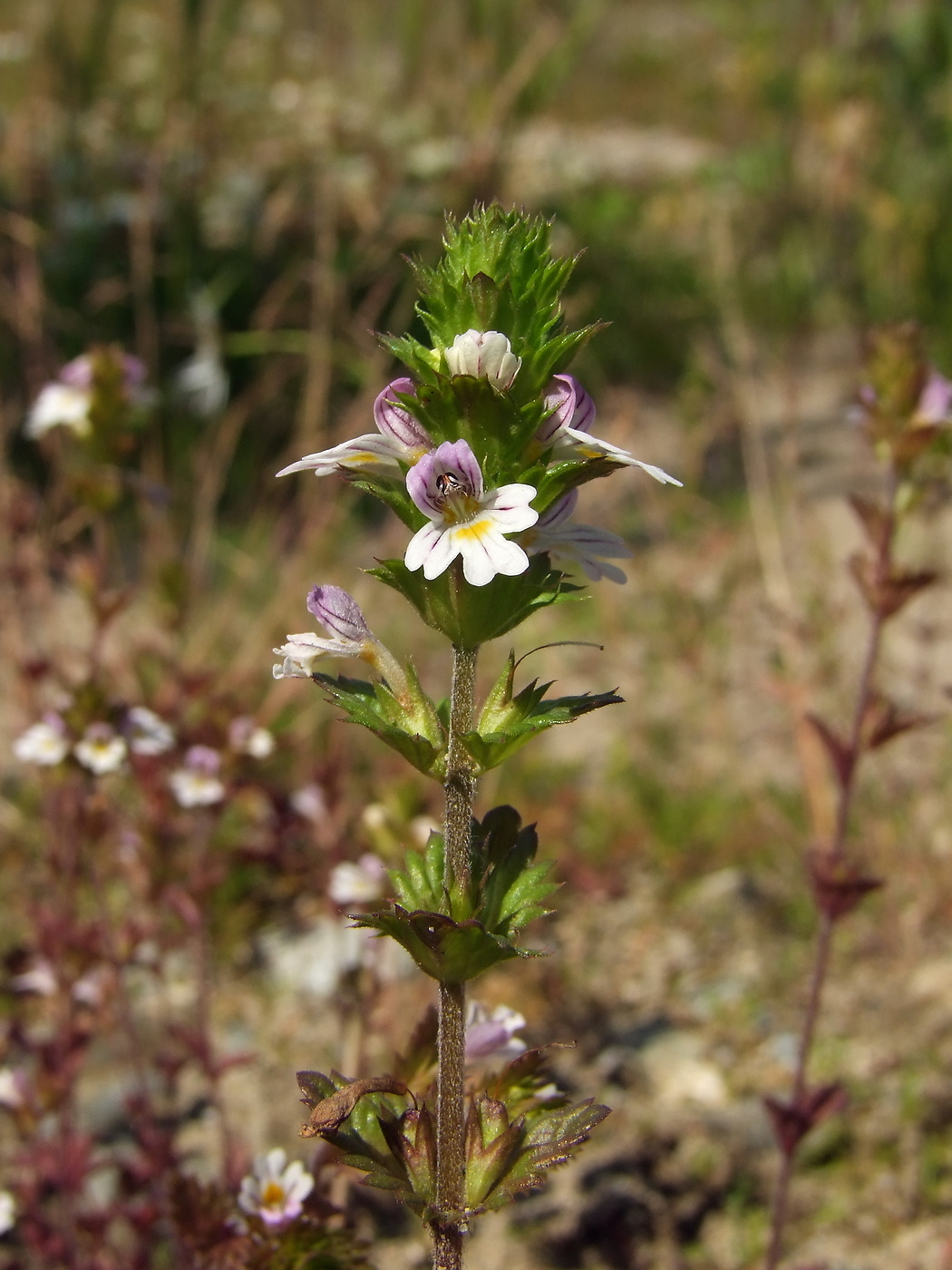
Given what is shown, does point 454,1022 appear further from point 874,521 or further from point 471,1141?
point 874,521

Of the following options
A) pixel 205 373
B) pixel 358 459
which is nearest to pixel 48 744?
pixel 358 459

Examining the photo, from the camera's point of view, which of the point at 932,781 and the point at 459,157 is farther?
the point at 459,157

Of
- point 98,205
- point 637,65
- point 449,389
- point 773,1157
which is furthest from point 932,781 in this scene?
point 637,65

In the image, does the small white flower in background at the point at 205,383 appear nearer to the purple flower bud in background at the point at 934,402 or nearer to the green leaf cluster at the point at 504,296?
the purple flower bud in background at the point at 934,402

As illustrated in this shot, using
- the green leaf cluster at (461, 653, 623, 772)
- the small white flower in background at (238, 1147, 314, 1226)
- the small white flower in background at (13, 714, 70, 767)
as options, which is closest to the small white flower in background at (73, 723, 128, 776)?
the small white flower in background at (13, 714, 70, 767)

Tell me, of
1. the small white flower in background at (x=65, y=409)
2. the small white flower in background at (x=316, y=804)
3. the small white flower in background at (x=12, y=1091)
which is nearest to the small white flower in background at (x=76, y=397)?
the small white flower in background at (x=65, y=409)

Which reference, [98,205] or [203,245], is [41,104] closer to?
[98,205]

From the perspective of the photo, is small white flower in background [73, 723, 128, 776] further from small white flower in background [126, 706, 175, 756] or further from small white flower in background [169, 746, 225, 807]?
small white flower in background [169, 746, 225, 807]
